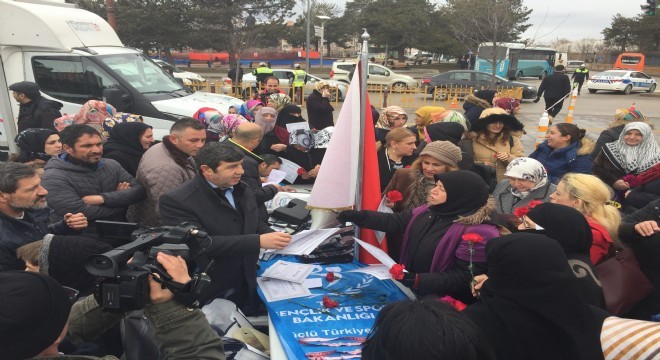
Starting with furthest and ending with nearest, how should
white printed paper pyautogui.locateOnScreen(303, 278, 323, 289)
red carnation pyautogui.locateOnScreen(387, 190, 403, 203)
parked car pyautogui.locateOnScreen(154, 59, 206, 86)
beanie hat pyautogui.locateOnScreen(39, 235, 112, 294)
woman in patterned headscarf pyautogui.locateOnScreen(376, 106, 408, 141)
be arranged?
parked car pyautogui.locateOnScreen(154, 59, 206, 86) < woman in patterned headscarf pyautogui.locateOnScreen(376, 106, 408, 141) < red carnation pyautogui.locateOnScreen(387, 190, 403, 203) < white printed paper pyautogui.locateOnScreen(303, 278, 323, 289) < beanie hat pyautogui.locateOnScreen(39, 235, 112, 294)

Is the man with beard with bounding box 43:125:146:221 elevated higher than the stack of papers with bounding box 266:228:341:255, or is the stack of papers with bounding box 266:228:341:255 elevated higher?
the man with beard with bounding box 43:125:146:221

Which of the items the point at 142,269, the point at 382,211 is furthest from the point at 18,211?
the point at 382,211

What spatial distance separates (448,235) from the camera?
7.95 ft

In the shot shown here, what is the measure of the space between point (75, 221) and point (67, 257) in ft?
3.70

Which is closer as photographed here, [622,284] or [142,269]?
[142,269]

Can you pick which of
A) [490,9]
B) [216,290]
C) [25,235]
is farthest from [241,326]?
[490,9]

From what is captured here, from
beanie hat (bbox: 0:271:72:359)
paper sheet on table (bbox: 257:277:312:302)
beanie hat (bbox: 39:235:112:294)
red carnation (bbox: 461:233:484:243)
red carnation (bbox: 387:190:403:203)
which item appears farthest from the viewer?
red carnation (bbox: 387:190:403:203)

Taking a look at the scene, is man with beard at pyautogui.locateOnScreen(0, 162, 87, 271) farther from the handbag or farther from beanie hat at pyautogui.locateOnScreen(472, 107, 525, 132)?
beanie hat at pyautogui.locateOnScreen(472, 107, 525, 132)

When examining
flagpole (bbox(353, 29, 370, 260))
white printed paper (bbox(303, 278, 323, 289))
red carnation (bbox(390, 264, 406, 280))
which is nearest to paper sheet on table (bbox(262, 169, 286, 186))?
flagpole (bbox(353, 29, 370, 260))

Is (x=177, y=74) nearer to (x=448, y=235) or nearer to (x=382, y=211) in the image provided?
(x=382, y=211)

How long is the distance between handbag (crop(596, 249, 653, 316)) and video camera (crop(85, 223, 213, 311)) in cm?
211

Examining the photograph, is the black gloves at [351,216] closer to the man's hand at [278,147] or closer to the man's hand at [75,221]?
the man's hand at [75,221]

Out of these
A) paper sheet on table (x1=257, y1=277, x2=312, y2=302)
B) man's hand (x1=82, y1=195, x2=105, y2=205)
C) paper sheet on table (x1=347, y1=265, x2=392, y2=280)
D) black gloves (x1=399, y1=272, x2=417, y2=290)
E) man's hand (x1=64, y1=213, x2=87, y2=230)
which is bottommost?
paper sheet on table (x1=257, y1=277, x2=312, y2=302)

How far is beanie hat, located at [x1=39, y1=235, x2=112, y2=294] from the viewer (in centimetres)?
192
